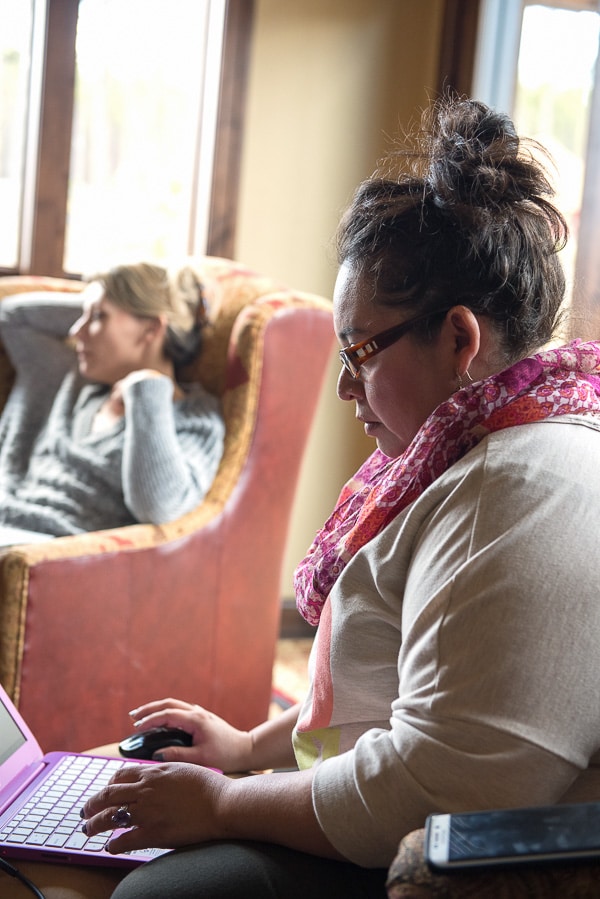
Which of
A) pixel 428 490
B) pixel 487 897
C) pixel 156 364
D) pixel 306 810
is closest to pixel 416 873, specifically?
pixel 487 897

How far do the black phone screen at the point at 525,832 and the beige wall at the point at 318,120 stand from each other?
2601 mm

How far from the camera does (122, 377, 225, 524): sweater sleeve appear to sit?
2.08 meters

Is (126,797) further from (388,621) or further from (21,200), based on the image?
(21,200)

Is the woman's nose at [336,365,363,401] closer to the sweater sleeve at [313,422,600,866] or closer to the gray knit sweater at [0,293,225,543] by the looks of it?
the sweater sleeve at [313,422,600,866]

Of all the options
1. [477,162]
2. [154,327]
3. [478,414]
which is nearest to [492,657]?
[478,414]

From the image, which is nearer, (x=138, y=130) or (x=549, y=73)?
(x=549, y=73)

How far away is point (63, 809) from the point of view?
1.06 meters

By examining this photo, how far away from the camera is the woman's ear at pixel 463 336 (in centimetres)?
94

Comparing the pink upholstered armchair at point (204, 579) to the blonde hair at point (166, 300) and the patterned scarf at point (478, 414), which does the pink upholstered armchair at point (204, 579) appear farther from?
the patterned scarf at point (478, 414)

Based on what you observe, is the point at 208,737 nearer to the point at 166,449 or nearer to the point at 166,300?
the point at 166,449

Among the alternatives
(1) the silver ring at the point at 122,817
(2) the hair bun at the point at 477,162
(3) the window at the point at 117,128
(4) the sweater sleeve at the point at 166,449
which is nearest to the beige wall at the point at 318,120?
(3) the window at the point at 117,128

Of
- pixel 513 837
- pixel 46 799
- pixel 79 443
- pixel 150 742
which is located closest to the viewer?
pixel 513 837

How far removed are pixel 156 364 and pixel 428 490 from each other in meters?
1.52

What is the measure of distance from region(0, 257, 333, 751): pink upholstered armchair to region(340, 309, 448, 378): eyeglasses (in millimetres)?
982
